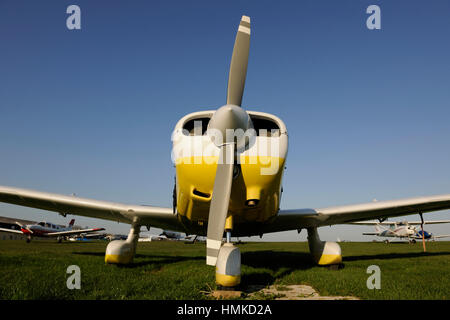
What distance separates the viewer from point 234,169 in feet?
16.4

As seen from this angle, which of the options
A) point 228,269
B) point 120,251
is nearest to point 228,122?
point 228,269

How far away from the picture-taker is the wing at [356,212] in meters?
8.30

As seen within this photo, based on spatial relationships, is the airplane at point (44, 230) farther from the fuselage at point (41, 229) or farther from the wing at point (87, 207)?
the wing at point (87, 207)

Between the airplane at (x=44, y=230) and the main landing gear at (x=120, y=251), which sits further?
the airplane at (x=44, y=230)

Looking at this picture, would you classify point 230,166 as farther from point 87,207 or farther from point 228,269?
point 87,207

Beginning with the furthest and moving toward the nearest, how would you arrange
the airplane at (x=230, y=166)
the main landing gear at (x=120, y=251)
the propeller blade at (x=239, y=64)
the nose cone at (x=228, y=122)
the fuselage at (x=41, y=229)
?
the fuselage at (x=41, y=229)
the main landing gear at (x=120, y=251)
the propeller blade at (x=239, y=64)
the airplane at (x=230, y=166)
the nose cone at (x=228, y=122)

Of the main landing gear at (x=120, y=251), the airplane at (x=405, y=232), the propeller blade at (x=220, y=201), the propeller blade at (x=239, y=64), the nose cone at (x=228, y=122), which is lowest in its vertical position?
the airplane at (x=405, y=232)

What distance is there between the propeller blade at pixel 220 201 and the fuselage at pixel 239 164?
0.15 metres

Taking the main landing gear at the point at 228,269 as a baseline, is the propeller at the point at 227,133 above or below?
above

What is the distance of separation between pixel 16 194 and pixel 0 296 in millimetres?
5492

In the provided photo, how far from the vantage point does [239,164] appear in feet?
16.5

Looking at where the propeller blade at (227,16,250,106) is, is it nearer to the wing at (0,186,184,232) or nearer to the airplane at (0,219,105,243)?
the wing at (0,186,184,232)

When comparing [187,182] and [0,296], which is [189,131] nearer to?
[187,182]

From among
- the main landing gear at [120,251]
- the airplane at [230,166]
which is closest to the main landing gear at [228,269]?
the airplane at [230,166]
